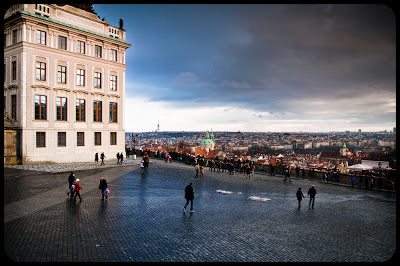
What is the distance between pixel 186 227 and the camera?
408 inches

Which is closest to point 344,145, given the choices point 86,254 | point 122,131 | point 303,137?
point 303,137

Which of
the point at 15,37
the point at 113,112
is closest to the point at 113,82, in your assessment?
the point at 113,112

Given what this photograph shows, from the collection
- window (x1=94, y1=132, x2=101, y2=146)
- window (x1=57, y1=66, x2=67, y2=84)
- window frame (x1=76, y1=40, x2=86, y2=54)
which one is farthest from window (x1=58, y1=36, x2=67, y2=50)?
window (x1=94, y1=132, x2=101, y2=146)

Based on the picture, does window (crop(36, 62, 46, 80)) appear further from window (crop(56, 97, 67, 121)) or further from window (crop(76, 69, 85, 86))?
window (crop(76, 69, 85, 86))

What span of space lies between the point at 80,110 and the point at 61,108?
2.18m

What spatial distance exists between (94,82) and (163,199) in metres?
22.4

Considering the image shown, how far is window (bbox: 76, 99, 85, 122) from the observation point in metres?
30.6

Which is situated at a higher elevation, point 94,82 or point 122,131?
point 94,82

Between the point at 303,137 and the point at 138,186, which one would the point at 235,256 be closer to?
the point at 138,186

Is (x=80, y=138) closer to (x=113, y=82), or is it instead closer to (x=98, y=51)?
(x=113, y=82)

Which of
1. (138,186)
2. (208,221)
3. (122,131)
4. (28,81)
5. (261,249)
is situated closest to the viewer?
(261,249)

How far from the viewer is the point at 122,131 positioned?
35125 millimetres

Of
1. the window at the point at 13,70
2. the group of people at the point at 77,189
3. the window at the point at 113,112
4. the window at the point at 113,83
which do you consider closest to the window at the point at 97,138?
the window at the point at 113,112

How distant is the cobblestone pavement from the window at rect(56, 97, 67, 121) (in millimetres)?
12635
